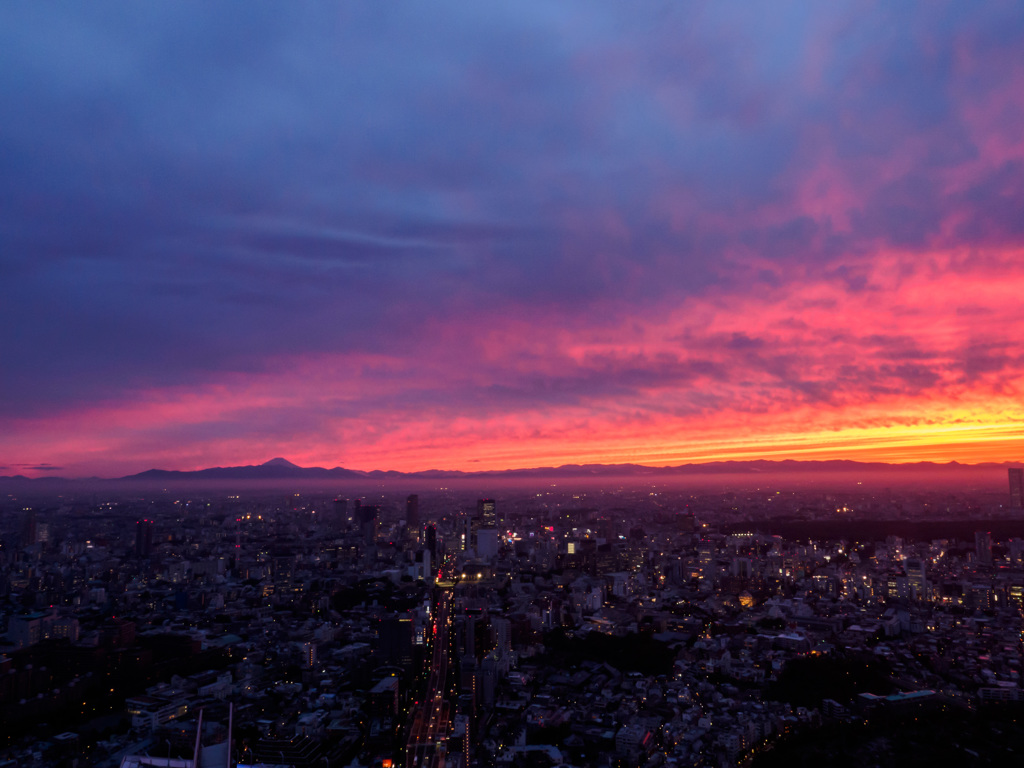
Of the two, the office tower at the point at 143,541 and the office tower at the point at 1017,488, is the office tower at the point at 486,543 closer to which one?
the office tower at the point at 143,541

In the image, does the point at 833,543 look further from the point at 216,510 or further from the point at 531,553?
the point at 216,510

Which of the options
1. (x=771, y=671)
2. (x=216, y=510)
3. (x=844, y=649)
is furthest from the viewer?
(x=216, y=510)

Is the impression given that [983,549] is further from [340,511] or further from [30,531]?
[30,531]

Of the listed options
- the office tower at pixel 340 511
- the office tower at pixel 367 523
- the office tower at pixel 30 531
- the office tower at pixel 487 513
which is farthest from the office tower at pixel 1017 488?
the office tower at pixel 30 531

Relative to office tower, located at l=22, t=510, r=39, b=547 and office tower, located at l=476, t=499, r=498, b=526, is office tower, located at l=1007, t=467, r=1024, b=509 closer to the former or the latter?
office tower, located at l=476, t=499, r=498, b=526

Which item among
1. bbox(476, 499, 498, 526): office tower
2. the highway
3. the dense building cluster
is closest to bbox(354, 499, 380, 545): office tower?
the dense building cluster

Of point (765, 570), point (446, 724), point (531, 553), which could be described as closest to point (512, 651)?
point (446, 724)
